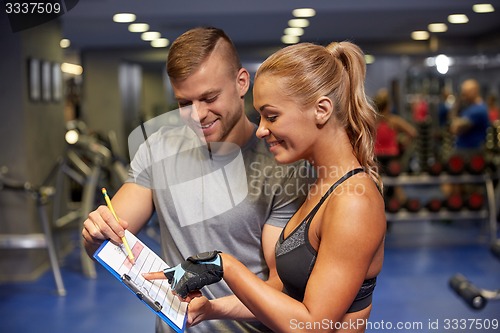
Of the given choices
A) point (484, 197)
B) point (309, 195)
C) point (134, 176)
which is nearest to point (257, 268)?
point (309, 195)

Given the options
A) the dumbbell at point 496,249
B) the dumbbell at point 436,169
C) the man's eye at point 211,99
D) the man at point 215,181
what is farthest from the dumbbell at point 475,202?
the man's eye at point 211,99

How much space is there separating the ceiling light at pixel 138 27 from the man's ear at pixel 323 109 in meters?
0.76

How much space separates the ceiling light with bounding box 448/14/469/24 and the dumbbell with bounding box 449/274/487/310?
1033 millimetres

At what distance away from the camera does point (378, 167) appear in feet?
4.03

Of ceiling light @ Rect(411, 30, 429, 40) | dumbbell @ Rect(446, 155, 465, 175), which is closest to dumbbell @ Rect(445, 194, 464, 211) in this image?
dumbbell @ Rect(446, 155, 465, 175)

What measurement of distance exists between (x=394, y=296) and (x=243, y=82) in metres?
2.57

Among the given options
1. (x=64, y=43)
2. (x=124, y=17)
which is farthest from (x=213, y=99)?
(x=64, y=43)

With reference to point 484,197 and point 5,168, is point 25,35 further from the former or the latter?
point 484,197

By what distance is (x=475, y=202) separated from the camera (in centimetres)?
535

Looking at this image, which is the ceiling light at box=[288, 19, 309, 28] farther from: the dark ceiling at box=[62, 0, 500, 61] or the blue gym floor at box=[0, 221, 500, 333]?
the blue gym floor at box=[0, 221, 500, 333]

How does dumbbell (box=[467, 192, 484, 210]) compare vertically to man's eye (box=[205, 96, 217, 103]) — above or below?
below

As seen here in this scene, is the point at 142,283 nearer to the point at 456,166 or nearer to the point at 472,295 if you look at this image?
the point at 472,295

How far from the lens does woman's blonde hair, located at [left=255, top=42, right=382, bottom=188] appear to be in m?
1.10

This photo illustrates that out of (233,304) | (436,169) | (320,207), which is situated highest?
(320,207)
